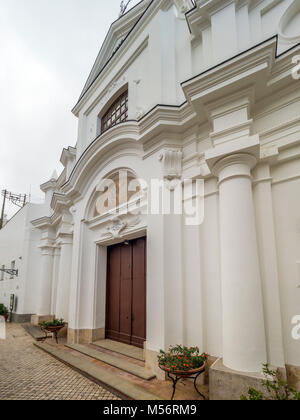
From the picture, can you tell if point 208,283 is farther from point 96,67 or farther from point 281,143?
point 96,67

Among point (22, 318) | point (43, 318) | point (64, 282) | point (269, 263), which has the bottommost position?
point (22, 318)

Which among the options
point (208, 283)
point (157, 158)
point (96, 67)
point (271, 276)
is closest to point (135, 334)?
point (208, 283)

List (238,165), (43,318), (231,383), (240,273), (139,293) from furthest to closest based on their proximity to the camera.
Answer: (43,318)
(139,293)
(238,165)
(240,273)
(231,383)

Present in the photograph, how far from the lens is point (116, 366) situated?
5238 millimetres

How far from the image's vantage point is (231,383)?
11.1ft

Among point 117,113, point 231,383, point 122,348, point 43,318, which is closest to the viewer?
point 231,383

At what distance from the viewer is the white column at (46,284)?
11.6 meters

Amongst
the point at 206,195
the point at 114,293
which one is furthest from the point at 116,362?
the point at 206,195

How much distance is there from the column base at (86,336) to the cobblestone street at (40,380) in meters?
0.87

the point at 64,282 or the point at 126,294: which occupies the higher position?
the point at 64,282

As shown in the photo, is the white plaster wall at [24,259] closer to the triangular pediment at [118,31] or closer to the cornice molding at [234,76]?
the triangular pediment at [118,31]

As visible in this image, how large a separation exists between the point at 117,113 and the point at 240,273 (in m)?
6.91

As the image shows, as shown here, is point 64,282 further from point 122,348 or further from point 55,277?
point 122,348

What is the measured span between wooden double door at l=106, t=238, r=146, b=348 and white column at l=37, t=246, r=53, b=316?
5.58m
